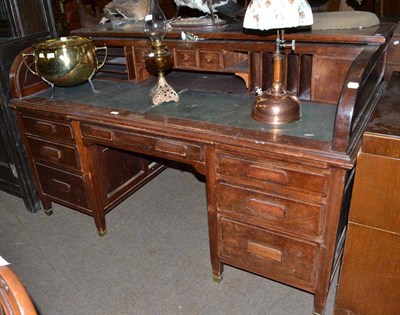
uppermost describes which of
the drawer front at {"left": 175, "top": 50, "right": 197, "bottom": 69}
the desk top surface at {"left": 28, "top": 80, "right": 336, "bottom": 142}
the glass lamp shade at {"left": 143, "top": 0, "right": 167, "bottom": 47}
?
the glass lamp shade at {"left": 143, "top": 0, "right": 167, "bottom": 47}

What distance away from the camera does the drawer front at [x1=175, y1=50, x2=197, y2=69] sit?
199cm

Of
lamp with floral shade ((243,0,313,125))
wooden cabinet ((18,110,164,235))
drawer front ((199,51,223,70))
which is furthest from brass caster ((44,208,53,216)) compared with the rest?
lamp with floral shade ((243,0,313,125))

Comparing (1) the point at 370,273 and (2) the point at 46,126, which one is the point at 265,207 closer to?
(1) the point at 370,273

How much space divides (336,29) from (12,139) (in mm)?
1999

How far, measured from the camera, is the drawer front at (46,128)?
206cm

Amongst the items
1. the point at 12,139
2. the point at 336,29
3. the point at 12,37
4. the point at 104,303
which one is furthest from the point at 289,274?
the point at 12,37

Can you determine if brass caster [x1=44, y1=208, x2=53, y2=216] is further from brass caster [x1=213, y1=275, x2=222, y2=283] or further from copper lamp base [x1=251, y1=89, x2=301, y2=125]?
copper lamp base [x1=251, y1=89, x2=301, y2=125]

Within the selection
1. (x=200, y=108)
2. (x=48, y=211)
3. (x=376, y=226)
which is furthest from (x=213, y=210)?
(x=48, y=211)

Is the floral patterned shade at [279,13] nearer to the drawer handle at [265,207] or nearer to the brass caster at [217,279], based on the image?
the drawer handle at [265,207]

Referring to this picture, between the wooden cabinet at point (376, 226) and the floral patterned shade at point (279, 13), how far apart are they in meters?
0.47

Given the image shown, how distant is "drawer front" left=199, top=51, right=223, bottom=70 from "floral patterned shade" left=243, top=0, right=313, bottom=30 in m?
0.48

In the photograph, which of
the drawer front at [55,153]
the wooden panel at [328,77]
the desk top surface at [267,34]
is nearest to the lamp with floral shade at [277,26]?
the desk top surface at [267,34]

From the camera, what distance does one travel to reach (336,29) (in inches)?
68.1

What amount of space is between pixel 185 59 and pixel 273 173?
0.86m
